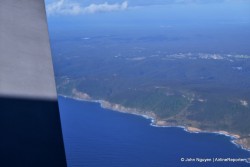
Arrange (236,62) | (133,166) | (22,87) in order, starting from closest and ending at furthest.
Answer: (133,166) → (236,62) → (22,87)

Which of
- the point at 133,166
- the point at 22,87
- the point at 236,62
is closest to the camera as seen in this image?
the point at 133,166

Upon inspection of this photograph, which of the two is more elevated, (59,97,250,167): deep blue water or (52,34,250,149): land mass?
(52,34,250,149): land mass

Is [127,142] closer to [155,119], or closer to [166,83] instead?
[155,119]

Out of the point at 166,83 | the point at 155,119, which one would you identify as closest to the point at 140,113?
the point at 155,119

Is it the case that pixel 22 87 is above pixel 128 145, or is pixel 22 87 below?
above

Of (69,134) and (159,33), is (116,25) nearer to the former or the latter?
(159,33)

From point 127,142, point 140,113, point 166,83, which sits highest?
point 166,83

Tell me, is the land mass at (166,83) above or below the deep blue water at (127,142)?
above

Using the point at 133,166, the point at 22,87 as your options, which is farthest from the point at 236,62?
the point at 22,87
